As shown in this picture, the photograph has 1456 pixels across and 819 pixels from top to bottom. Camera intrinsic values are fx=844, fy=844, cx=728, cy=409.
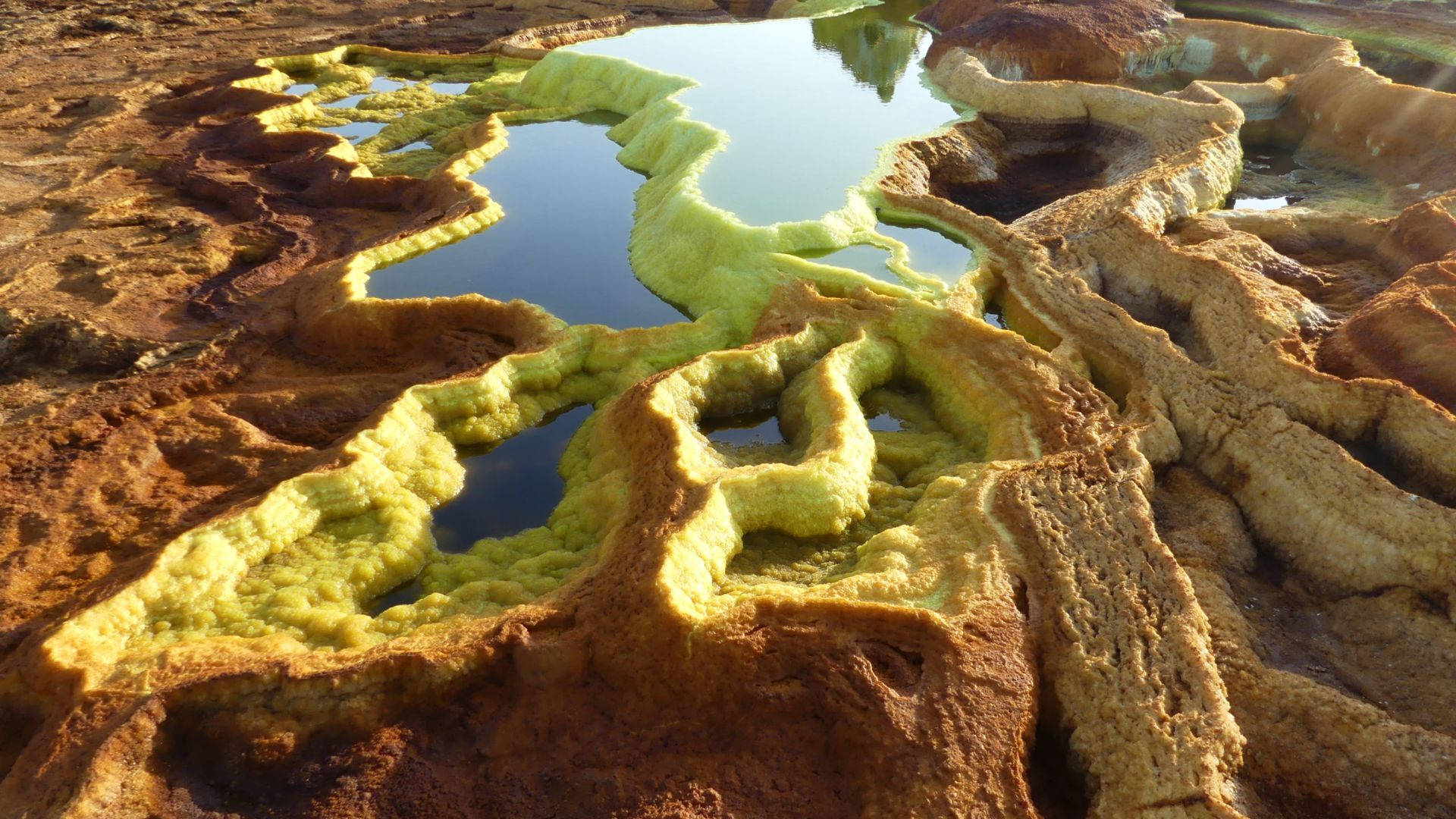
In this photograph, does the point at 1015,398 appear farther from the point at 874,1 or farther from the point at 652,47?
the point at 874,1

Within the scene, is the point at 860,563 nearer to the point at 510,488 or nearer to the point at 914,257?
the point at 510,488

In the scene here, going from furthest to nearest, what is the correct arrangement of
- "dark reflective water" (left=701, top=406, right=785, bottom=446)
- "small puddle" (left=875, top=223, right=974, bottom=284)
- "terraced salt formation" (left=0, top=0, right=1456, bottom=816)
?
"small puddle" (left=875, top=223, right=974, bottom=284) → "dark reflective water" (left=701, top=406, right=785, bottom=446) → "terraced salt formation" (left=0, top=0, right=1456, bottom=816)

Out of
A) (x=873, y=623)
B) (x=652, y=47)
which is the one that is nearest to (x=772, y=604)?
(x=873, y=623)

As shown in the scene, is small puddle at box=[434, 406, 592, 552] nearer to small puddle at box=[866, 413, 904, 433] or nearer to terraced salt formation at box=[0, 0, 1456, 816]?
terraced salt formation at box=[0, 0, 1456, 816]

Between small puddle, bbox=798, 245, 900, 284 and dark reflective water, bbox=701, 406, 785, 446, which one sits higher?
small puddle, bbox=798, 245, 900, 284

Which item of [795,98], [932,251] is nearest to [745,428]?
[932,251]

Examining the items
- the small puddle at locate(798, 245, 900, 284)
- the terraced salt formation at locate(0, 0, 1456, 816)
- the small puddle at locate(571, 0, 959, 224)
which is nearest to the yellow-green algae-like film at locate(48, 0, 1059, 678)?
the terraced salt formation at locate(0, 0, 1456, 816)
